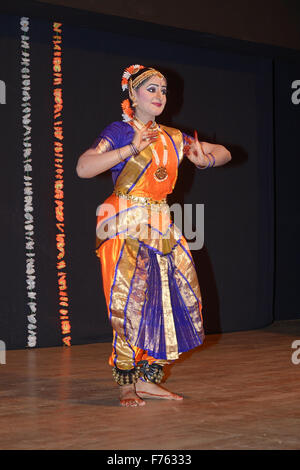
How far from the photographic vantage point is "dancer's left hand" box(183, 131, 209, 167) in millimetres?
2938

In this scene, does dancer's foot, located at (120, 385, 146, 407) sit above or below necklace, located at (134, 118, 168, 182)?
below

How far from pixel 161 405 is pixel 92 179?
8.44ft

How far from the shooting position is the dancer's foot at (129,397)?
278cm

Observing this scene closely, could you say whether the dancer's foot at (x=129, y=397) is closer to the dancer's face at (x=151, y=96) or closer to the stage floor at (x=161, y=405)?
the stage floor at (x=161, y=405)

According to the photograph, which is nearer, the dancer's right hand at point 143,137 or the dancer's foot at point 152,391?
the dancer's right hand at point 143,137

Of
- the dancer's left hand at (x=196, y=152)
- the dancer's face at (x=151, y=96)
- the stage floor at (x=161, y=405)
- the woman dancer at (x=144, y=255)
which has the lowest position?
the stage floor at (x=161, y=405)

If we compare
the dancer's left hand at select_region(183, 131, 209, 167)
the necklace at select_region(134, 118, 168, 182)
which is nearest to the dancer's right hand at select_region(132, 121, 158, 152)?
the necklace at select_region(134, 118, 168, 182)

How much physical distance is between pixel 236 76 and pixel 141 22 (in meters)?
1.25

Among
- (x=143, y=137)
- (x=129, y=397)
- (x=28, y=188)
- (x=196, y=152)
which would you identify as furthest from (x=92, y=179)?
(x=129, y=397)

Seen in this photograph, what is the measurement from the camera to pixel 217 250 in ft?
18.6

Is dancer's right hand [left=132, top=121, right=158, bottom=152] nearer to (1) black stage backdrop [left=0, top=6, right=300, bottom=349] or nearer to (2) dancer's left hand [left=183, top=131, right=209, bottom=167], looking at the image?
(2) dancer's left hand [left=183, top=131, right=209, bottom=167]

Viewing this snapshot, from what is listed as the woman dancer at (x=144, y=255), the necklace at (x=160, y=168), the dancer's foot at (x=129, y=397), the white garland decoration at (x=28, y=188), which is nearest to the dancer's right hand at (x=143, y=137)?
the woman dancer at (x=144, y=255)

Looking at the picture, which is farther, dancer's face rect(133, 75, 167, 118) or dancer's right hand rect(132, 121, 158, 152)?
dancer's face rect(133, 75, 167, 118)

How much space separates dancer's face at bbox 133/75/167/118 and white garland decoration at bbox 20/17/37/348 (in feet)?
6.55
